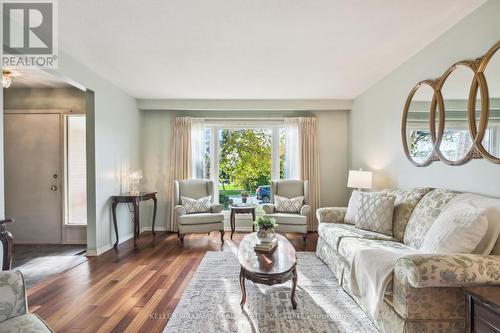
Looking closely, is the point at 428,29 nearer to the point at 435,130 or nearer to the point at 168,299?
the point at 435,130

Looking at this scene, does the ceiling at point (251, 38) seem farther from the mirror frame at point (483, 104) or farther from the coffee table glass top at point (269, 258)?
the coffee table glass top at point (269, 258)

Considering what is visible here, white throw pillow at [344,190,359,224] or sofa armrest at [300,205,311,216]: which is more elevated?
white throw pillow at [344,190,359,224]

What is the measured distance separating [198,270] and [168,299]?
683 mm

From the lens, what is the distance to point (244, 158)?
212 inches

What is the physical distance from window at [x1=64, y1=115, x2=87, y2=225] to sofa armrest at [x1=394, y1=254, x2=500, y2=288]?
4493 millimetres

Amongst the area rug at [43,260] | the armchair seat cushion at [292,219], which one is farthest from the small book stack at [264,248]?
the area rug at [43,260]

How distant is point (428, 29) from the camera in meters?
2.48

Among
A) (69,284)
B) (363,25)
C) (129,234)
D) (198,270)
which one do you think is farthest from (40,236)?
(363,25)

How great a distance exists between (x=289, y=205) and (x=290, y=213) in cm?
14

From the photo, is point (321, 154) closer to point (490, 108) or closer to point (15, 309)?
point (490, 108)

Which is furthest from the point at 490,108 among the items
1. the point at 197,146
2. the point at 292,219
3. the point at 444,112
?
the point at 197,146

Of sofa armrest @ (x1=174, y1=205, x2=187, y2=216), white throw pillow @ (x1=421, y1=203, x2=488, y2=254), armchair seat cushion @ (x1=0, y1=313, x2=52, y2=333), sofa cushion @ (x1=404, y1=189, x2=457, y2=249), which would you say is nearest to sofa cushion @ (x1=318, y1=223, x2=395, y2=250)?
sofa cushion @ (x1=404, y1=189, x2=457, y2=249)

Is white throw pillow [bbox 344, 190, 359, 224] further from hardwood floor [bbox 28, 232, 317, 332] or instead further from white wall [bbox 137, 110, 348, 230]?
white wall [bbox 137, 110, 348, 230]

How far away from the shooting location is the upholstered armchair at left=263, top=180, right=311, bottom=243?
13.7 ft
